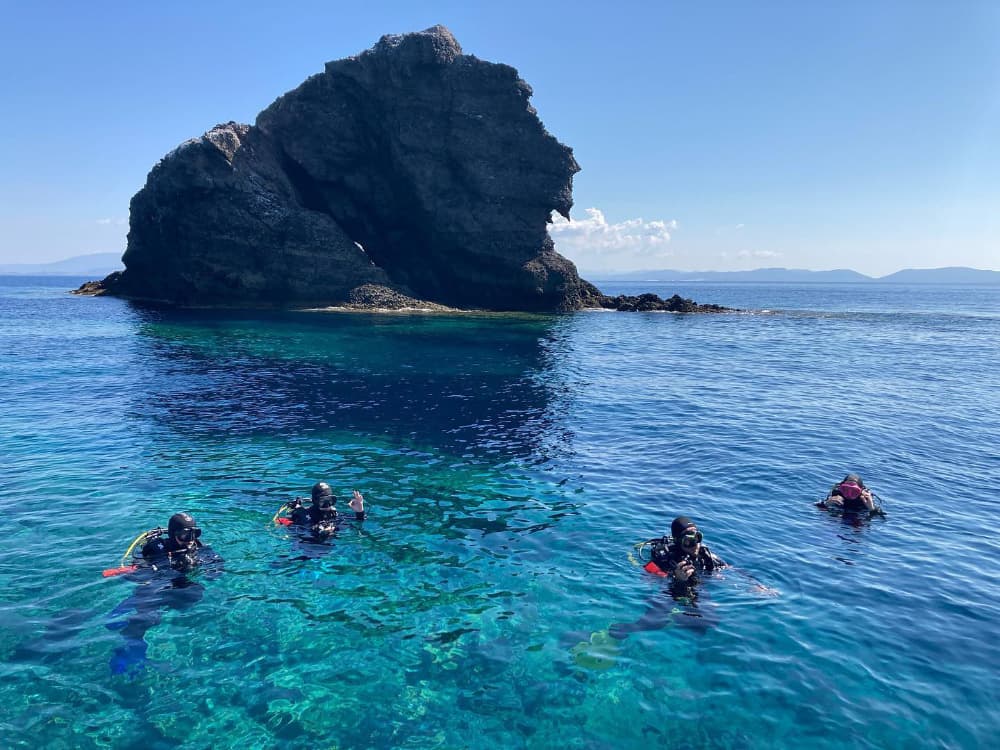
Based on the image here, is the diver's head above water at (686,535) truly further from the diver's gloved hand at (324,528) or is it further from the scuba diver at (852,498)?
the diver's gloved hand at (324,528)

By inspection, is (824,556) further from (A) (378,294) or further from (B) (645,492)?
(A) (378,294)

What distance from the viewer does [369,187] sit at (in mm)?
79688

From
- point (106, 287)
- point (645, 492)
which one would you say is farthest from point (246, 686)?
point (106, 287)

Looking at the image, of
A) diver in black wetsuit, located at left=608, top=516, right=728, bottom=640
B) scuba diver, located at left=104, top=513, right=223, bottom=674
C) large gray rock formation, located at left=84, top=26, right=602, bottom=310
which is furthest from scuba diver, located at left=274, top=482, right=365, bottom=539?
large gray rock formation, located at left=84, top=26, right=602, bottom=310

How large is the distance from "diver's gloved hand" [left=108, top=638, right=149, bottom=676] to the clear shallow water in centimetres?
17

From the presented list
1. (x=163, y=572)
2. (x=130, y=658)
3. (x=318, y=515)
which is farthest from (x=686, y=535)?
(x=163, y=572)

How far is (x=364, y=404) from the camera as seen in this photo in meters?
29.2

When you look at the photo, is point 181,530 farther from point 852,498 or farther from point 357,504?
point 852,498

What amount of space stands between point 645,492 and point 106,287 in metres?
103

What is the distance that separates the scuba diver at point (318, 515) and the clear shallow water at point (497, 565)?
0.55m

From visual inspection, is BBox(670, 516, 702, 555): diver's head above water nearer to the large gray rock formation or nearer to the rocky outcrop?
the large gray rock formation

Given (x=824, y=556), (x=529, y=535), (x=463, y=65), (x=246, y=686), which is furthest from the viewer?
(x=463, y=65)

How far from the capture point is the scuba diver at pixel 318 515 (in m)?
14.9

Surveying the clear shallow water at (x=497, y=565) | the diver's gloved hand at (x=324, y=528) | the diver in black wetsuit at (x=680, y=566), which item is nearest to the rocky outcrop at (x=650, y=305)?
the clear shallow water at (x=497, y=565)
